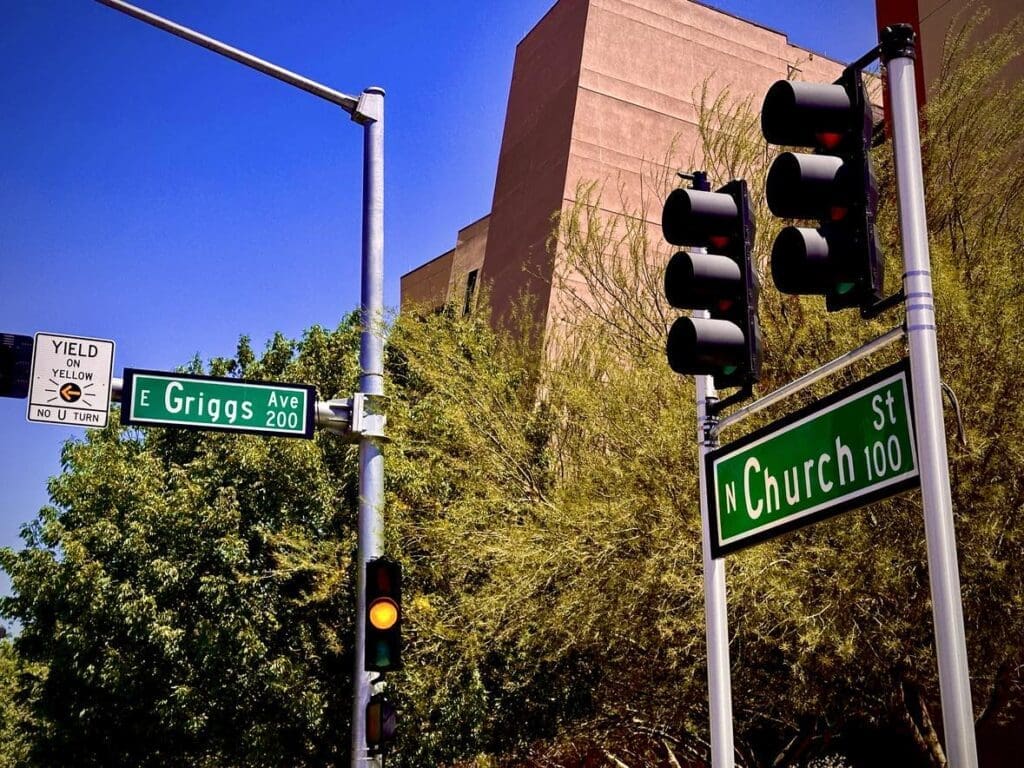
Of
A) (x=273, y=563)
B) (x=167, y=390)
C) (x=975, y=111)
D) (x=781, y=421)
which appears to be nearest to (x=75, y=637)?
(x=273, y=563)

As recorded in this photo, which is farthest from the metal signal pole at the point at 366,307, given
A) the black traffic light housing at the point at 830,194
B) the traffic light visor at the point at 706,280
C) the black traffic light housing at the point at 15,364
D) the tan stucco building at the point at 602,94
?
the tan stucco building at the point at 602,94

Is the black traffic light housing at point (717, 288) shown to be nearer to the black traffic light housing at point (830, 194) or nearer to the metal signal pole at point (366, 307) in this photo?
the black traffic light housing at point (830, 194)

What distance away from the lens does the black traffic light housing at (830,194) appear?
4.84 meters

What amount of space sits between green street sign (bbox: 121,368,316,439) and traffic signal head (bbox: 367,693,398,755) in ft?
8.15

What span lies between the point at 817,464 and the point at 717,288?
1.11 metres

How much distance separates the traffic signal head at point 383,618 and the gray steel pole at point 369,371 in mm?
92

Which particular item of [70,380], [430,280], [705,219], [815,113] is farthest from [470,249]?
[815,113]

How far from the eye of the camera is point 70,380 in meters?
9.94

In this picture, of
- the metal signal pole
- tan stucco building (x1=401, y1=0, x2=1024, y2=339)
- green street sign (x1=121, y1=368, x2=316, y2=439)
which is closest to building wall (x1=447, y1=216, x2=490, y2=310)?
tan stucco building (x1=401, y1=0, x2=1024, y2=339)

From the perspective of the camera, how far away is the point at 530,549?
11562 mm

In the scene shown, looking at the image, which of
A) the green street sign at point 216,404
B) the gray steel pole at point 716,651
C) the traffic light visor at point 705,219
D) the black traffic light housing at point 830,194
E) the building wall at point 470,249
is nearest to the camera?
the black traffic light housing at point 830,194

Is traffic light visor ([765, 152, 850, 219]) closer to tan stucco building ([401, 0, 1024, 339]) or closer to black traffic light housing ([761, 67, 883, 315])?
black traffic light housing ([761, 67, 883, 315])

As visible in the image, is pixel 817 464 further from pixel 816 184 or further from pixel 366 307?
pixel 366 307

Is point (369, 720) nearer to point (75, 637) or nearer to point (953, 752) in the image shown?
point (953, 752)
